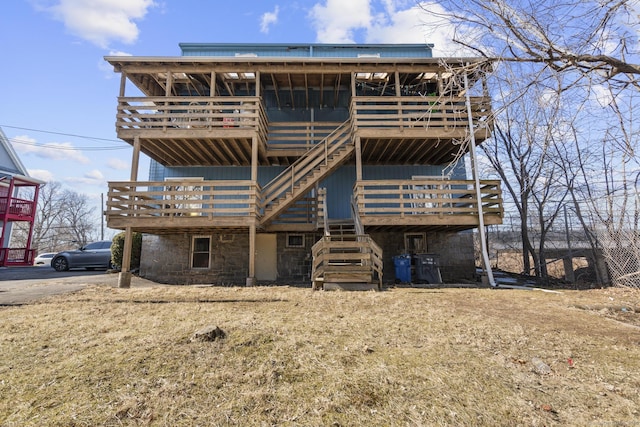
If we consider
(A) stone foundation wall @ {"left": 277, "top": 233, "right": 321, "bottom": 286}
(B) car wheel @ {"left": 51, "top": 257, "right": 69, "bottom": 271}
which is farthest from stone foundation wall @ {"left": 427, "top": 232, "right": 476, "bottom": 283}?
(B) car wheel @ {"left": 51, "top": 257, "right": 69, "bottom": 271}

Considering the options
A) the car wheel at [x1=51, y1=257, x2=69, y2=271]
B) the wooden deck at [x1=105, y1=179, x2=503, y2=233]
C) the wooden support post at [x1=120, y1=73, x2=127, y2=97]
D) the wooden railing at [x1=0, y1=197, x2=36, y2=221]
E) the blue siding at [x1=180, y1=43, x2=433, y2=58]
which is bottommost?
the car wheel at [x1=51, y1=257, x2=69, y2=271]

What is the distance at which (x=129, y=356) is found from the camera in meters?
3.25

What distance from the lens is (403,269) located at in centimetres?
1088

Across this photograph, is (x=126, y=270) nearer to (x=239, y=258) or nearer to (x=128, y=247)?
(x=128, y=247)

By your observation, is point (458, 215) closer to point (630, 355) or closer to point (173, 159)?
point (630, 355)

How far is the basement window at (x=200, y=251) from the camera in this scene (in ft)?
40.9

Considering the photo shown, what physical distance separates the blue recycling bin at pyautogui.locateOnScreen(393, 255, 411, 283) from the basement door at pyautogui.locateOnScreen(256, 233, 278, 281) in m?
4.94

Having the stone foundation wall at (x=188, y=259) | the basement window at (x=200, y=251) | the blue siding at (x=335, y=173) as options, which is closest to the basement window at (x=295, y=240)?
the stone foundation wall at (x=188, y=259)

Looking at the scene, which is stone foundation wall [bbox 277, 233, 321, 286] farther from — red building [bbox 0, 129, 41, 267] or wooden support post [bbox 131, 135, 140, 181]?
red building [bbox 0, 129, 41, 267]

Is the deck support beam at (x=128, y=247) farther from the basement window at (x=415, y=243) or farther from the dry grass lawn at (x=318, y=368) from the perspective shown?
the basement window at (x=415, y=243)

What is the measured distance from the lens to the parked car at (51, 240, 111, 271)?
1467cm

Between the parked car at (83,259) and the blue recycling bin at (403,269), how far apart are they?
14157 millimetres

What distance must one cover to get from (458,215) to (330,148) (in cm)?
528

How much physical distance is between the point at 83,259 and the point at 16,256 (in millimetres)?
7801
